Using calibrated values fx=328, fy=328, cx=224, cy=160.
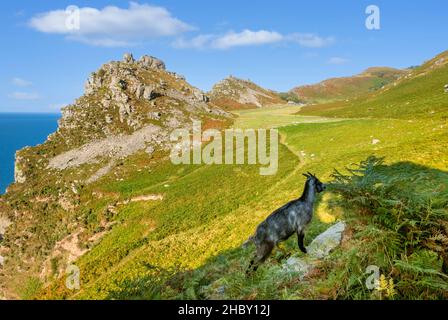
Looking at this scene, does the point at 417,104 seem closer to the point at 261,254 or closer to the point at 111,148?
the point at 111,148

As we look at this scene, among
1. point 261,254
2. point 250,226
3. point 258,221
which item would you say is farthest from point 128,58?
point 261,254

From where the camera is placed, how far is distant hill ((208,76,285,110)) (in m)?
164

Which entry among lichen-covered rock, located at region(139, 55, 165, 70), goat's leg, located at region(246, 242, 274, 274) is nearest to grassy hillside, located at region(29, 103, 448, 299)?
goat's leg, located at region(246, 242, 274, 274)

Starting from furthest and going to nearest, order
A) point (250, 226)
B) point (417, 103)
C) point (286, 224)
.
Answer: point (417, 103), point (250, 226), point (286, 224)

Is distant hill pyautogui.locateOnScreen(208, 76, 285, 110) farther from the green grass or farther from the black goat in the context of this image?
the black goat

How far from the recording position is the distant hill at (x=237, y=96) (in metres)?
164

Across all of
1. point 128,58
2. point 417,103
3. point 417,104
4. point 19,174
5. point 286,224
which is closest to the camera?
point 286,224

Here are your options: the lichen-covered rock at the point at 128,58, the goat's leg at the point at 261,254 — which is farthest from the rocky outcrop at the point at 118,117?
the goat's leg at the point at 261,254

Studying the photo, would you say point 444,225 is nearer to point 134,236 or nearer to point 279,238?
point 279,238

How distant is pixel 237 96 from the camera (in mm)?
175750

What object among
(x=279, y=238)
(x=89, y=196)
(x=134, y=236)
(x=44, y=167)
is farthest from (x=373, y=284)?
(x=44, y=167)

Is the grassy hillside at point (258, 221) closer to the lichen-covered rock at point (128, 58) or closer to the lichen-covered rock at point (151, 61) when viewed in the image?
the lichen-covered rock at point (128, 58)

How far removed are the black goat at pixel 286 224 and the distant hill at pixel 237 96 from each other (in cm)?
14846

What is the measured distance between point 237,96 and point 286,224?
172 metres
